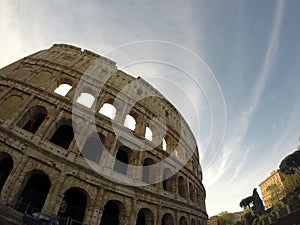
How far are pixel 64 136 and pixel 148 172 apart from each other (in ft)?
22.0

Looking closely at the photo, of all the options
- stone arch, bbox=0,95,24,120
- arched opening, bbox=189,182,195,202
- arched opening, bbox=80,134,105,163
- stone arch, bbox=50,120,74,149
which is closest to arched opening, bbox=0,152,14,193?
stone arch, bbox=0,95,24,120

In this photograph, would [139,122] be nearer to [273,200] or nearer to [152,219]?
[152,219]

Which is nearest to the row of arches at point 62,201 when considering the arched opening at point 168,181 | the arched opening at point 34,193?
the arched opening at point 34,193

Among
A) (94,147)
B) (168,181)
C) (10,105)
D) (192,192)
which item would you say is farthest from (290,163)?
(10,105)

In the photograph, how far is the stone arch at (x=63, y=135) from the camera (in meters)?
12.7

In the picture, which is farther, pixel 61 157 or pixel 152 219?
pixel 152 219

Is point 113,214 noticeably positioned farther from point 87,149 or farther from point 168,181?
point 168,181

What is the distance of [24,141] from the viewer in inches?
403

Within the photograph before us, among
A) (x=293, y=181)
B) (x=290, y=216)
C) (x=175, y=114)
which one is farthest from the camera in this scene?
(x=293, y=181)

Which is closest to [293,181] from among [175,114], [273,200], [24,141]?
[273,200]

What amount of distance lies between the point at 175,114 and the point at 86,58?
11.3 meters

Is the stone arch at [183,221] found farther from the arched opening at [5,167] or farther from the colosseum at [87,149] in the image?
the arched opening at [5,167]

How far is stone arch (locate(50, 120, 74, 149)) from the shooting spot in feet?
41.7

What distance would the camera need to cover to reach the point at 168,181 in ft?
52.6
